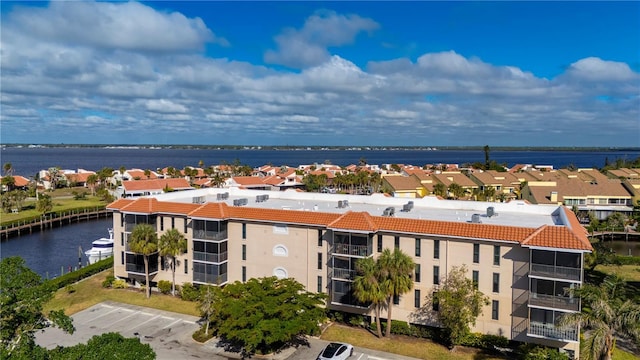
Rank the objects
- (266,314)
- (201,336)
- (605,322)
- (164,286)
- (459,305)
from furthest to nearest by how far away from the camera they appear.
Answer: (164,286), (201,336), (459,305), (266,314), (605,322)

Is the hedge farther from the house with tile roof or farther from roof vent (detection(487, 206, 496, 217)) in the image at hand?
the house with tile roof

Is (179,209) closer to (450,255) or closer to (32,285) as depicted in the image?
(32,285)

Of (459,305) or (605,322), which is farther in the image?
(459,305)

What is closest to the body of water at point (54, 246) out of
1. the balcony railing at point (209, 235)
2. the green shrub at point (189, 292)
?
the green shrub at point (189, 292)

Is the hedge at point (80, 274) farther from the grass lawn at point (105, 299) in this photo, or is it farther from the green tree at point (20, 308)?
the green tree at point (20, 308)

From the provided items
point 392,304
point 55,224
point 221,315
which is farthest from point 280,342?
point 55,224

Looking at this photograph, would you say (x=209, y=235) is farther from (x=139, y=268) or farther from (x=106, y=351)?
(x=106, y=351)

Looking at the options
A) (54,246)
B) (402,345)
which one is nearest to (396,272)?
(402,345)
